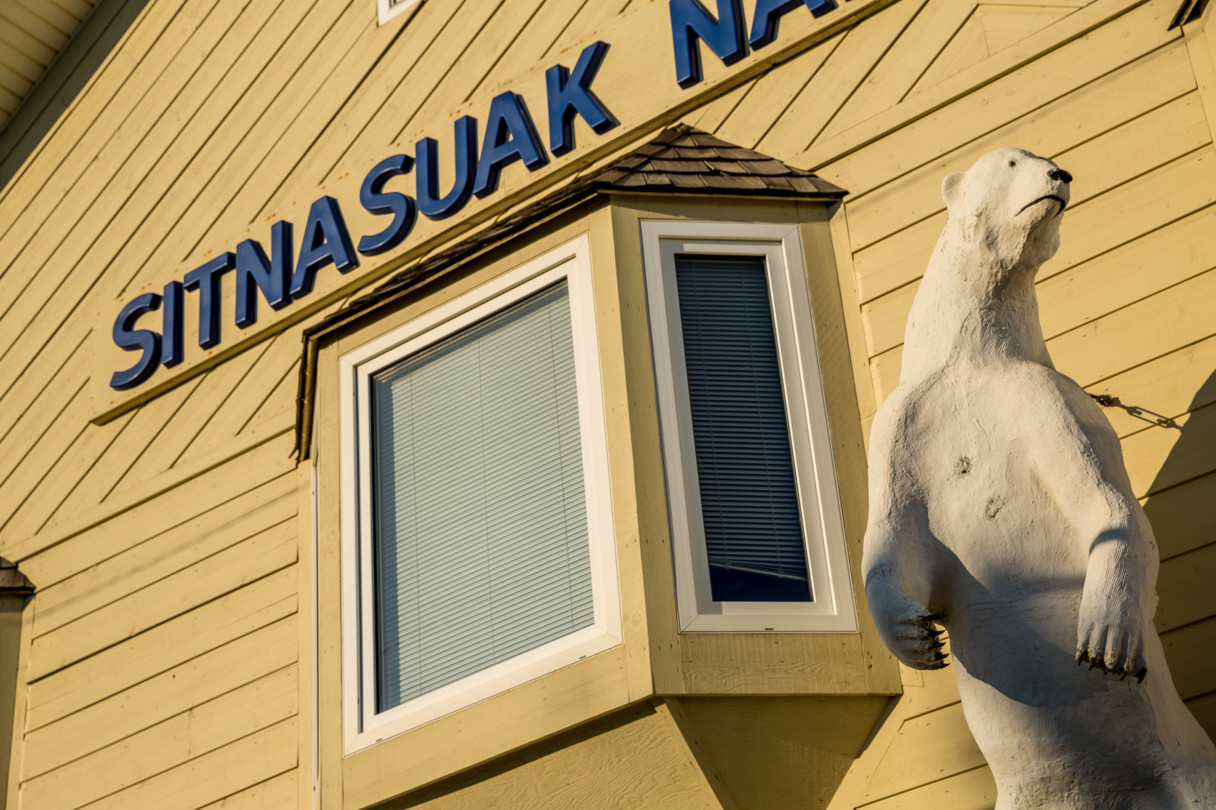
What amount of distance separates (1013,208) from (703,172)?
Result: 1.84 meters

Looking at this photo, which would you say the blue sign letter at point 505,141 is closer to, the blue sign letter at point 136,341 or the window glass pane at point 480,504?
the window glass pane at point 480,504

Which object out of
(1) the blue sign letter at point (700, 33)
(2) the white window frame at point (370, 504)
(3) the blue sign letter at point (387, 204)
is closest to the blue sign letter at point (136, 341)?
(3) the blue sign letter at point (387, 204)

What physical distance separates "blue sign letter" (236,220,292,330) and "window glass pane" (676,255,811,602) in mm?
2957

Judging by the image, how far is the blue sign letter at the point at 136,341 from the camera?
835 cm

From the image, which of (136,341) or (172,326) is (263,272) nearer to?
(172,326)

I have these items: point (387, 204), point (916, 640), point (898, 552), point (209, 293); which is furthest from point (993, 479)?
point (209, 293)

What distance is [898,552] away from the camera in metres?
4.11

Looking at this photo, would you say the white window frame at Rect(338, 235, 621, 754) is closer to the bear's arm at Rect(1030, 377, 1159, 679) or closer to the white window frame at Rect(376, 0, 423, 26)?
the bear's arm at Rect(1030, 377, 1159, 679)

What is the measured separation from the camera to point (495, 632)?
536cm

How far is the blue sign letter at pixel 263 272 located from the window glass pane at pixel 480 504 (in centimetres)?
208

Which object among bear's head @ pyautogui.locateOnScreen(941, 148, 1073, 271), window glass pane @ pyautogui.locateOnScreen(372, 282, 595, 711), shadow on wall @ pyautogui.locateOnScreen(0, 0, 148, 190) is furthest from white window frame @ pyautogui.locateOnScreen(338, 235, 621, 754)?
shadow on wall @ pyautogui.locateOnScreen(0, 0, 148, 190)

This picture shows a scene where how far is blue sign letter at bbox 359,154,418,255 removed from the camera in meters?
7.55

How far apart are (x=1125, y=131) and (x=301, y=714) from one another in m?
4.14

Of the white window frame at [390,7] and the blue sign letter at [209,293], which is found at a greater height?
the white window frame at [390,7]
